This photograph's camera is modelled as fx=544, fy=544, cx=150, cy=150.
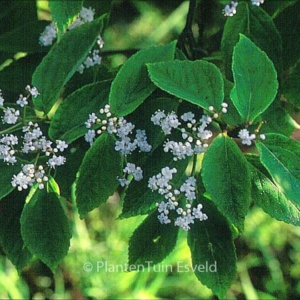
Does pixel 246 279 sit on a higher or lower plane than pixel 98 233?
lower

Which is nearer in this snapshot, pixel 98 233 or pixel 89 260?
pixel 89 260

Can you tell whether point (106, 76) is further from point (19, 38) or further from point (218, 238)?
point (218, 238)

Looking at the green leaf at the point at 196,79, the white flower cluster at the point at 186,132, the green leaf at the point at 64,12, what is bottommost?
the white flower cluster at the point at 186,132

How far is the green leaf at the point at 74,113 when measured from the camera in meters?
0.61

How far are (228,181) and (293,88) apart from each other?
21cm

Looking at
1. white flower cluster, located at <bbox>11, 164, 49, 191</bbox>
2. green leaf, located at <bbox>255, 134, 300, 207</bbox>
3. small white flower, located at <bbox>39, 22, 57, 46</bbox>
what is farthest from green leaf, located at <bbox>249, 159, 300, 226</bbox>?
small white flower, located at <bbox>39, 22, 57, 46</bbox>

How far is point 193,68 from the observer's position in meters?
0.56

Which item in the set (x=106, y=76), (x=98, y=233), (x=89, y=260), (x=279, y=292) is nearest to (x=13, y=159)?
(x=106, y=76)

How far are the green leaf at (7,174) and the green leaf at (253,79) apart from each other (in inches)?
10.2

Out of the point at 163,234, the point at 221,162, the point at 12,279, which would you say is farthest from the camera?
the point at 12,279

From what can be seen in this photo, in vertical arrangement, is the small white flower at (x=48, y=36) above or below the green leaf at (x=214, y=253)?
above

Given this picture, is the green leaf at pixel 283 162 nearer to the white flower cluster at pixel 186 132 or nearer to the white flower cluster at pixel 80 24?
the white flower cluster at pixel 186 132

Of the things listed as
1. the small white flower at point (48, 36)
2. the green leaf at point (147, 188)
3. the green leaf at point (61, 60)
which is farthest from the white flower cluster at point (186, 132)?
the small white flower at point (48, 36)

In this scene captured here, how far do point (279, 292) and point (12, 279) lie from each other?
2.51ft
